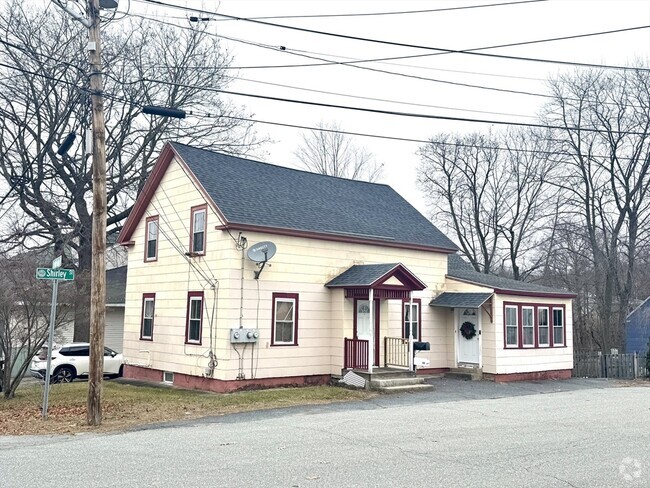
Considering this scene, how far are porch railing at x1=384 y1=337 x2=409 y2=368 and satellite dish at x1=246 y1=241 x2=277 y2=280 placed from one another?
5107mm

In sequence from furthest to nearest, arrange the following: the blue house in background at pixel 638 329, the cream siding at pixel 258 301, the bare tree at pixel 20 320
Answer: the blue house in background at pixel 638 329 → the cream siding at pixel 258 301 → the bare tree at pixel 20 320

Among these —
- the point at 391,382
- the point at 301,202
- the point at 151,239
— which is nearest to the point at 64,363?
the point at 151,239

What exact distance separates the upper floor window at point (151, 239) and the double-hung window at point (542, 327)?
1342 cm

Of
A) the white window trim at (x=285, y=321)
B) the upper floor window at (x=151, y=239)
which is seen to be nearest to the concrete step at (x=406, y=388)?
the white window trim at (x=285, y=321)

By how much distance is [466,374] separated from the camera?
2072 centimetres

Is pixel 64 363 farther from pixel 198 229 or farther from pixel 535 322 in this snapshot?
pixel 535 322

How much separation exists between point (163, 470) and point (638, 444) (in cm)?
714

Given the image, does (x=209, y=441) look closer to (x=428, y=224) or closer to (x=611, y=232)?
(x=428, y=224)

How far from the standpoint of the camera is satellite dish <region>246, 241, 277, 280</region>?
53.9 ft

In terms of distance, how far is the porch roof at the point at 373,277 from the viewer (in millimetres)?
17766

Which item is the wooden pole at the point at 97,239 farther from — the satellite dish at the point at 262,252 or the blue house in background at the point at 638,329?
the blue house in background at the point at 638,329

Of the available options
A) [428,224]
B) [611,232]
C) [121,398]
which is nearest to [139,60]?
[428,224]

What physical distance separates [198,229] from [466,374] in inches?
398

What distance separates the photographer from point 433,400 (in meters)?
15.6
